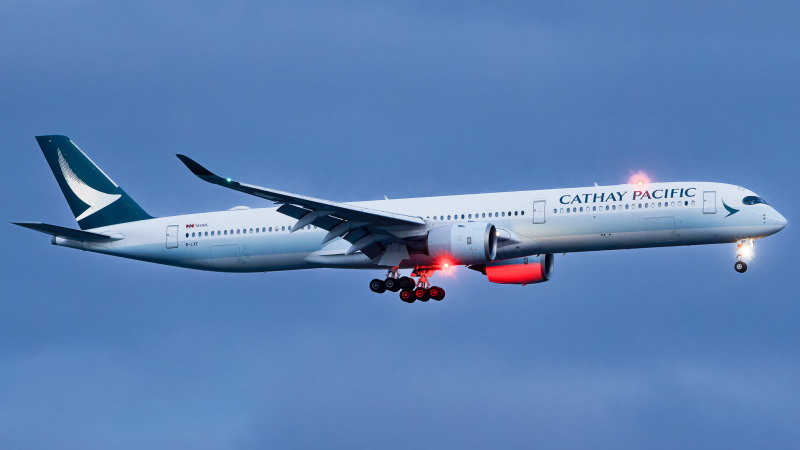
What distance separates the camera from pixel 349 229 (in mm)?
64812

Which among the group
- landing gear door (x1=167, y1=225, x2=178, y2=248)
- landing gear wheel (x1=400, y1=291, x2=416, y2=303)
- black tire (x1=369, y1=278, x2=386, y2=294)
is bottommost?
landing gear wheel (x1=400, y1=291, x2=416, y2=303)

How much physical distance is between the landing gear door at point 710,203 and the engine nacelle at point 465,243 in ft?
31.4

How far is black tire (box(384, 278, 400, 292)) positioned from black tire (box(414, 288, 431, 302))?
3.20 ft

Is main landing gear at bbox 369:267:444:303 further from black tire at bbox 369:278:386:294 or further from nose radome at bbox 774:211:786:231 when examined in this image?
nose radome at bbox 774:211:786:231

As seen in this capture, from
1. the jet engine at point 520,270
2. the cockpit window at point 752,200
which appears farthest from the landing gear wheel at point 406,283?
the cockpit window at point 752,200

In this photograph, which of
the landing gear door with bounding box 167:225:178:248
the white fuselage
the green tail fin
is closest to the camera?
the white fuselage

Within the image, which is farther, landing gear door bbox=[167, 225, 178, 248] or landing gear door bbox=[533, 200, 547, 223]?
landing gear door bbox=[167, 225, 178, 248]

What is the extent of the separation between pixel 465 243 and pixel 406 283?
531cm

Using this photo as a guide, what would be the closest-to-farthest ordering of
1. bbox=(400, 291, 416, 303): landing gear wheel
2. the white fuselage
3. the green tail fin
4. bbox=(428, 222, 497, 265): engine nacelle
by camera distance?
the white fuselage < bbox=(428, 222, 497, 265): engine nacelle < bbox=(400, 291, 416, 303): landing gear wheel < the green tail fin

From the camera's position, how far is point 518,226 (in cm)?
6462

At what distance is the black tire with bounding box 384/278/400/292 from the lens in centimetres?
6744

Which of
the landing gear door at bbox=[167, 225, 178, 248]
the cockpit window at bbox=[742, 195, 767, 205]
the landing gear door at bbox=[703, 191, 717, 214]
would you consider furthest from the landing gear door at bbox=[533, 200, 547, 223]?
the landing gear door at bbox=[167, 225, 178, 248]

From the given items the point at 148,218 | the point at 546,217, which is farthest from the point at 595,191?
the point at 148,218

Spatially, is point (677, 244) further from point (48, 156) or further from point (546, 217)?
point (48, 156)
